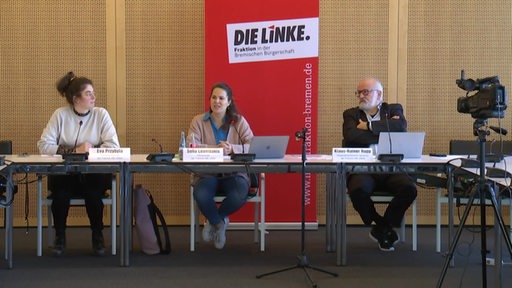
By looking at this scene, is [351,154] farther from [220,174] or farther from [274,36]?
[274,36]

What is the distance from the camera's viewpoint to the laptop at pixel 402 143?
12.4 ft

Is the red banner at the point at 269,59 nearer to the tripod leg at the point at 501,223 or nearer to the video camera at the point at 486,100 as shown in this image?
the video camera at the point at 486,100

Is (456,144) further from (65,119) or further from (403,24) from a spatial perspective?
(65,119)

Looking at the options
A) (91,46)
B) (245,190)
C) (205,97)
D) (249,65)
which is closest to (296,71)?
(249,65)

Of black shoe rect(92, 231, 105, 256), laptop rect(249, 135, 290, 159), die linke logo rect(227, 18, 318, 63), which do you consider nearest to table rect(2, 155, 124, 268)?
black shoe rect(92, 231, 105, 256)

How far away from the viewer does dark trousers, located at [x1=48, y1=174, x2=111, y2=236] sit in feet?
13.2

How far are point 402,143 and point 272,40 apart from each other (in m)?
1.69

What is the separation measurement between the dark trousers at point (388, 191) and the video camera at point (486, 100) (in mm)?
1438

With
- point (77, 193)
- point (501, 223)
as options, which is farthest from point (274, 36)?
point (501, 223)

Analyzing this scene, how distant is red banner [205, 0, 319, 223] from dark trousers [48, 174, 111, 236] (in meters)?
1.37

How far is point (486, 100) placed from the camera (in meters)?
2.62

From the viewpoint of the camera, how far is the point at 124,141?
5316 mm

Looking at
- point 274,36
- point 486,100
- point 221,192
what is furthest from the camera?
point 274,36

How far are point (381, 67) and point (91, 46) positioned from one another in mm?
2632
